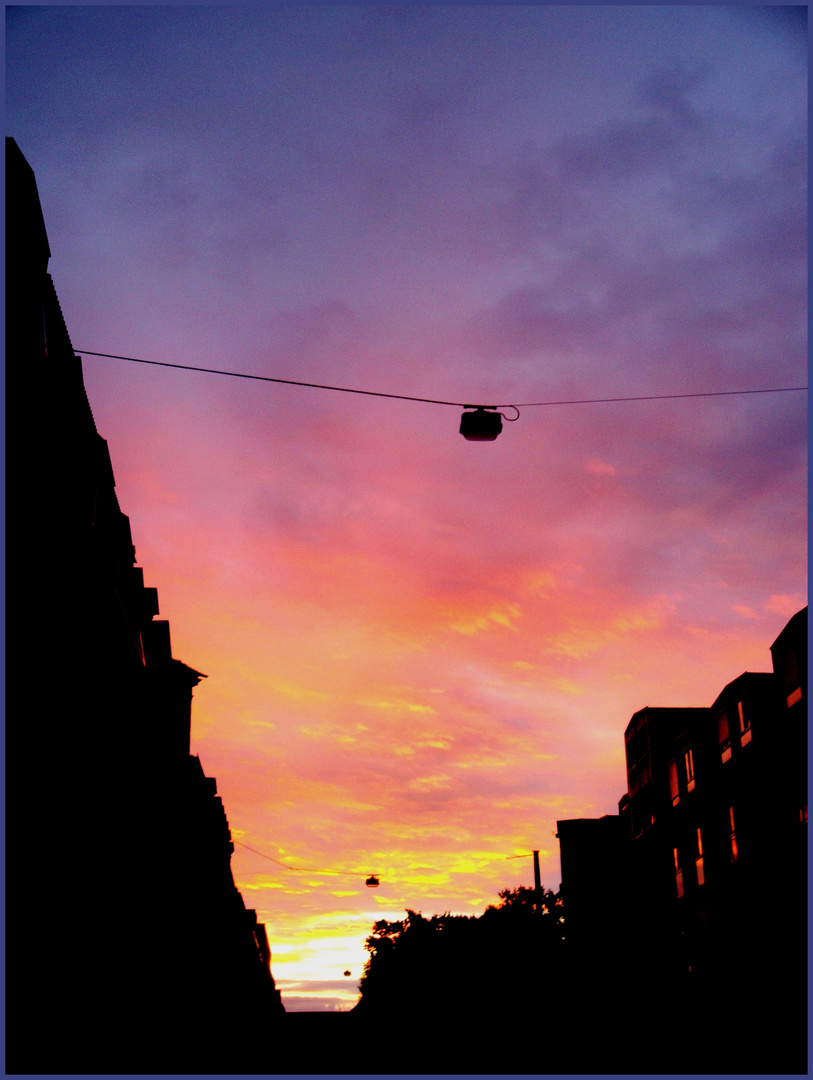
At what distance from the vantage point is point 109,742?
17.3 meters

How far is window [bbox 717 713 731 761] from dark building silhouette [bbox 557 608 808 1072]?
60 millimetres

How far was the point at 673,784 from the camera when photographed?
46438mm

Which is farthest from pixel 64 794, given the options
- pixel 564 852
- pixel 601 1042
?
pixel 564 852

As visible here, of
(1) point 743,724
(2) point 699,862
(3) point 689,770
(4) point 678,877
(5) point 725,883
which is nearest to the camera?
(1) point 743,724

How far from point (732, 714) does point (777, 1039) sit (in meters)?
12.6

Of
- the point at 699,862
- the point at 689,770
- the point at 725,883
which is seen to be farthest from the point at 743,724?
the point at 699,862

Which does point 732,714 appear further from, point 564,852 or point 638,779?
point 564,852

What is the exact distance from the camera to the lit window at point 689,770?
43.2 m

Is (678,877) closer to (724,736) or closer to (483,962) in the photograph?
(724,736)

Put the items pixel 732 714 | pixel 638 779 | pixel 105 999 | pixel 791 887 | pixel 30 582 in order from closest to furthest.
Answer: pixel 30 582, pixel 105 999, pixel 791 887, pixel 732 714, pixel 638 779

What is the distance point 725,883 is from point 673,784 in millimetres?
7761

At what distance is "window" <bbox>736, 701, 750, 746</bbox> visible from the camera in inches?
1486

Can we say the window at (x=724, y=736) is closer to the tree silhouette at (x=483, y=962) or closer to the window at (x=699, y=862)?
the window at (x=699, y=862)

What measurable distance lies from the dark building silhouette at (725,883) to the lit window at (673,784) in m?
0.10
